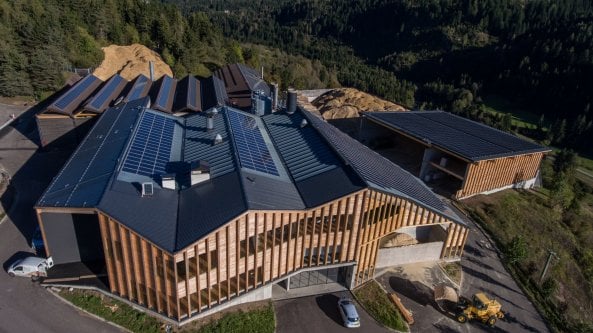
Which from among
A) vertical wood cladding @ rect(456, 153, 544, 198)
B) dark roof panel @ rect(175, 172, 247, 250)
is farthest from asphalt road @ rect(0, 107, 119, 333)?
vertical wood cladding @ rect(456, 153, 544, 198)

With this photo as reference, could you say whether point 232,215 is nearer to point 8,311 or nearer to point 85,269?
point 85,269

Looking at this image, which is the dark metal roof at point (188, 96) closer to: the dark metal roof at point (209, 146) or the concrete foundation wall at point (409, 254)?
the dark metal roof at point (209, 146)

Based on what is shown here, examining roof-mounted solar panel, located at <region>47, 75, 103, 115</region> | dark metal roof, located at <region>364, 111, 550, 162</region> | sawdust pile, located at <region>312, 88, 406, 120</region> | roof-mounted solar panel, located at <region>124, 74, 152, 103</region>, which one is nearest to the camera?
dark metal roof, located at <region>364, 111, 550, 162</region>

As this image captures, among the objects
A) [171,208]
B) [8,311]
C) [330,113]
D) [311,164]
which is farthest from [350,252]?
[330,113]

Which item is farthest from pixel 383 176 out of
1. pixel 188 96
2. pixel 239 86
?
pixel 239 86

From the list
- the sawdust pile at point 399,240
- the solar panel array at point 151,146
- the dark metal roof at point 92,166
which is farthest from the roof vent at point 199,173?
the sawdust pile at point 399,240

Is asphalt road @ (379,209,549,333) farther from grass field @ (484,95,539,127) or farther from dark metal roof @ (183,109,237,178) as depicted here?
grass field @ (484,95,539,127)

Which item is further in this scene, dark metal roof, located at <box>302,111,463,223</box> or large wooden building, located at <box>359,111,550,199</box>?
large wooden building, located at <box>359,111,550,199</box>

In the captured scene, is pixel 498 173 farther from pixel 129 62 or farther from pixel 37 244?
pixel 129 62
